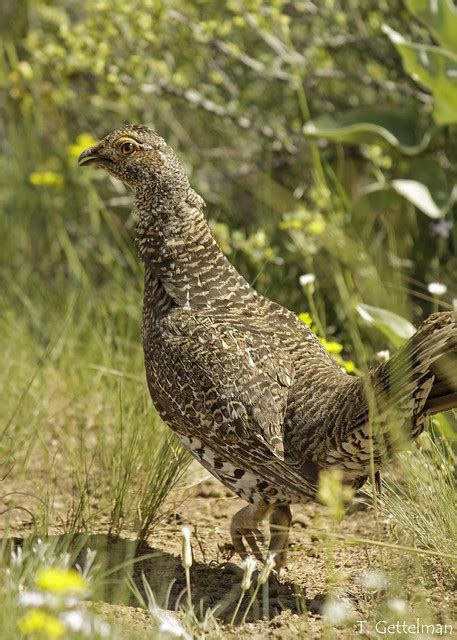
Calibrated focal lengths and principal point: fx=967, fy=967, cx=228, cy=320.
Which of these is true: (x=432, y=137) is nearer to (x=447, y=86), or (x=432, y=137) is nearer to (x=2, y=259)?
(x=447, y=86)

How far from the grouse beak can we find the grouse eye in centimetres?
13

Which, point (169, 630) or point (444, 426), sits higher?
point (444, 426)

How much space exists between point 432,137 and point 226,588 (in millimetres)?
3388

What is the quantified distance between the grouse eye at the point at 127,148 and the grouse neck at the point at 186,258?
11.3 inches

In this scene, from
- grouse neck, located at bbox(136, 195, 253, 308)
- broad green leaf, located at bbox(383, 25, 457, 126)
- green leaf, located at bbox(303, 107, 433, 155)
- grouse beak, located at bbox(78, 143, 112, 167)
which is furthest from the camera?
green leaf, located at bbox(303, 107, 433, 155)

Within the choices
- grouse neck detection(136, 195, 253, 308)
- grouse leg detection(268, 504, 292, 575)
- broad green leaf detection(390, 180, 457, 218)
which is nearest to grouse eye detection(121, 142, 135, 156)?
grouse neck detection(136, 195, 253, 308)

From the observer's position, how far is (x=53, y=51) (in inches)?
255

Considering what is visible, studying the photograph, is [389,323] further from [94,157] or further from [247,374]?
[94,157]

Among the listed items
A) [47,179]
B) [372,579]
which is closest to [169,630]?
[372,579]

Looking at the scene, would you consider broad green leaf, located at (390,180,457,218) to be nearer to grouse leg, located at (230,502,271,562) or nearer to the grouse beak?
the grouse beak

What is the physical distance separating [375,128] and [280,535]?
2847 millimetres

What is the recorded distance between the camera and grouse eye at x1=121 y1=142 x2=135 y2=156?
4621 mm

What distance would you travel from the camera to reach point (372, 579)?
3658mm
